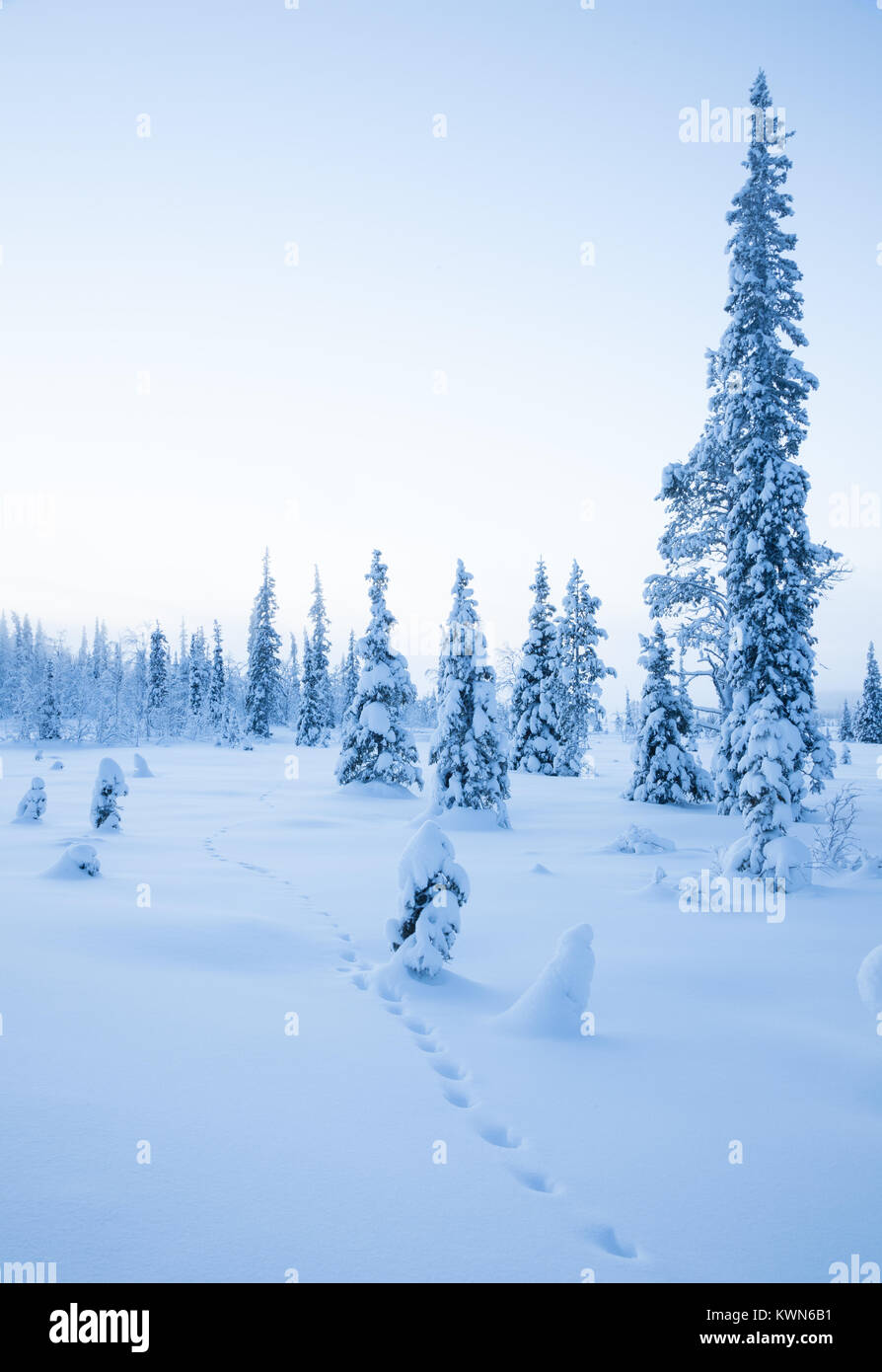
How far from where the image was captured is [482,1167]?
11.7 ft

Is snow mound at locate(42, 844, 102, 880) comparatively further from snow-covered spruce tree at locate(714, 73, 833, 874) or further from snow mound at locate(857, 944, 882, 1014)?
snow-covered spruce tree at locate(714, 73, 833, 874)

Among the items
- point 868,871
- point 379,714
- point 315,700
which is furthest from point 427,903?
point 315,700

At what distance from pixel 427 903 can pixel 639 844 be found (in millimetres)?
8220

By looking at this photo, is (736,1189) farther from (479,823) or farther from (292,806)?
(292,806)

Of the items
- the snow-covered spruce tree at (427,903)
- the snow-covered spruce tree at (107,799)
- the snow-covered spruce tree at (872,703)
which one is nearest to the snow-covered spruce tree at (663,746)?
the snow-covered spruce tree at (107,799)

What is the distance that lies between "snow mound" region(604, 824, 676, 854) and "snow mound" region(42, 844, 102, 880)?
9.43 metres

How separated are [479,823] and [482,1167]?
14898mm

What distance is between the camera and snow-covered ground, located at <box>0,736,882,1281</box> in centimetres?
295

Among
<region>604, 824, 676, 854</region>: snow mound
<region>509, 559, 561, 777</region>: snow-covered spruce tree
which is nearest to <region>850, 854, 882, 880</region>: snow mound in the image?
<region>604, 824, 676, 854</region>: snow mound

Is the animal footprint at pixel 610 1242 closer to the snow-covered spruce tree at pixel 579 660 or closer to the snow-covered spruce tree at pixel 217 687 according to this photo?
the snow-covered spruce tree at pixel 579 660

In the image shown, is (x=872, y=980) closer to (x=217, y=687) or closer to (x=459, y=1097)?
(x=459, y=1097)

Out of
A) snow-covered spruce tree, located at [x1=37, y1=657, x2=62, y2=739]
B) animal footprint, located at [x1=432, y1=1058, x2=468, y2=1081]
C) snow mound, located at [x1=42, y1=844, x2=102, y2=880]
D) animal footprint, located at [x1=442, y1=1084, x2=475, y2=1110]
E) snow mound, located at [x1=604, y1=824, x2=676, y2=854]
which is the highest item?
snow-covered spruce tree, located at [x1=37, y1=657, x2=62, y2=739]

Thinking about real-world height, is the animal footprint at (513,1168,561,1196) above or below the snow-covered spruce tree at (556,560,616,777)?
below

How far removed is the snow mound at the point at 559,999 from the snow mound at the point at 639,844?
8.66 meters
